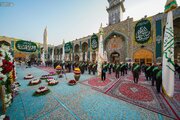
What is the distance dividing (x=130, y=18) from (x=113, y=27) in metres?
3.60

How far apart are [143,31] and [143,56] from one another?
4.14m

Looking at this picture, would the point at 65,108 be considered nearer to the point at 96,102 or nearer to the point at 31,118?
the point at 31,118

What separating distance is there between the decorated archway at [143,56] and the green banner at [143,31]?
5.54 feet

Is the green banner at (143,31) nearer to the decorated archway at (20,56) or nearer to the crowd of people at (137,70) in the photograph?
the crowd of people at (137,70)

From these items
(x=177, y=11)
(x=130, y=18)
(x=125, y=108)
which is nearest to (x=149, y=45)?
(x=177, y=11)

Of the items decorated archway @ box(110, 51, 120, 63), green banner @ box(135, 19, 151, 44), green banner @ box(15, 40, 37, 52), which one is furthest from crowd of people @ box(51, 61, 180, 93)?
green banner @ box(15, 40, 37, 52)

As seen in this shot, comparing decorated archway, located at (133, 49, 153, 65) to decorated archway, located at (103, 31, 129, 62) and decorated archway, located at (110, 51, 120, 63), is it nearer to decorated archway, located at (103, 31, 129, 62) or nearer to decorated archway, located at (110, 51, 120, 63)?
decorated archway, located at (103, 31, 129, 62)

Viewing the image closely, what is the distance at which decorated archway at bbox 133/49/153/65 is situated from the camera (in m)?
12.9

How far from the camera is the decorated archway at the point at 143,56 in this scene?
12930 mm

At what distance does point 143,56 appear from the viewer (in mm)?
13625

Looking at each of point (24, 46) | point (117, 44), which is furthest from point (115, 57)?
point (24, 46)

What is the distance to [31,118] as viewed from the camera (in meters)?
2.45

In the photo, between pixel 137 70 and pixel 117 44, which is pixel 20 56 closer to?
pixel 117 44

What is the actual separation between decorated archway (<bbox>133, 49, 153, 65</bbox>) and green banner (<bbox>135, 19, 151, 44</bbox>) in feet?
5.54
